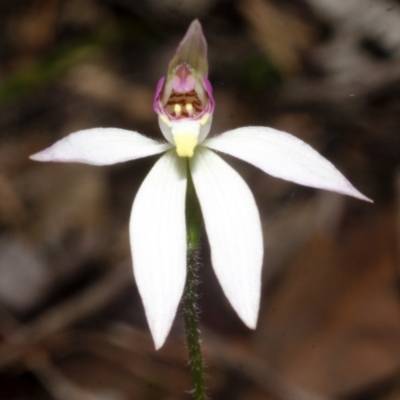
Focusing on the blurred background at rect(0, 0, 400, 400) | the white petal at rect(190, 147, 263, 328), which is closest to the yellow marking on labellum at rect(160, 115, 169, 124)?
the white petal at rect(190, 147, 263, 328)

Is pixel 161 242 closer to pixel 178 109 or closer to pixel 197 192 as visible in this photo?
pixel 197 192

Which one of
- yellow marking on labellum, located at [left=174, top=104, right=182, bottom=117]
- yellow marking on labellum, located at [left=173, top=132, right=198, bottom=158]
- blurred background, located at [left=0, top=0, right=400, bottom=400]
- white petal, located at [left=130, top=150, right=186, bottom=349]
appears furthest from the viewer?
blurred background, located at [left=0, top=0, right=400, bottom=400]

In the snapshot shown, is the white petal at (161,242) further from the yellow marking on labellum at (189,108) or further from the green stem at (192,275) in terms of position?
the yellow marking on labellum at (189,108)

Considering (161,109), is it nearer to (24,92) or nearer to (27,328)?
(27,328)

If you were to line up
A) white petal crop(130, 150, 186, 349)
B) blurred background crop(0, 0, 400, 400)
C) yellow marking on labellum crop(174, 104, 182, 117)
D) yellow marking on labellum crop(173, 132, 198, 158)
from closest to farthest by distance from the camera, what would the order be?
white petal crop(130, 150, 186, 349)
yellow marking on labellum crop(173, 132, 198, 158)
yellow marking on labellum crop(174, 104, 182, 117)
blurred background crop(0, 0, 400, 400)

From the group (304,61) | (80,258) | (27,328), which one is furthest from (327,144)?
(27,328)

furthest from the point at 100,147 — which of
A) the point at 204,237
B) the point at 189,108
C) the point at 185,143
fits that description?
the point at 204,237

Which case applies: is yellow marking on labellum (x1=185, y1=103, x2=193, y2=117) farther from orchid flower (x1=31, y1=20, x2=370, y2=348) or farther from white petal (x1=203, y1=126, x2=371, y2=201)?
white petal (x1=203, y1=126, x2=371, y2=201)
